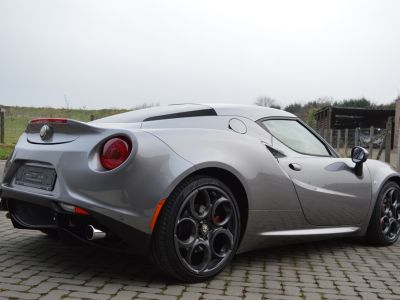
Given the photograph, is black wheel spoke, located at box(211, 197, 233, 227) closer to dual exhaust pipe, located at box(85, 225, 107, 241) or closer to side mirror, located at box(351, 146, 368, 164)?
dual exhaust pipe, located at box(85, 225, 107, 241)

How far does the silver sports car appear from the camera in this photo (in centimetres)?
324

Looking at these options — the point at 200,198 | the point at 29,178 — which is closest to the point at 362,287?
the point at 200,198

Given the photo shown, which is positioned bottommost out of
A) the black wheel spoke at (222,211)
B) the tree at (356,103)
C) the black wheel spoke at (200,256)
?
the black wheel spoke at (200,256)

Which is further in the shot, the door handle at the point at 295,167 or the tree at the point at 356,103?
the tree at the point at 356,103

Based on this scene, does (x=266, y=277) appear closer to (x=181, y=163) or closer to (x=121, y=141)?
(x=181, y=163)

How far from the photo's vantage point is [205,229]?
3.56 metres

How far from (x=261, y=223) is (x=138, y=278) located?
1025 mm

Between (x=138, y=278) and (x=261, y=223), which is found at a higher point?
(x=261, y=223)

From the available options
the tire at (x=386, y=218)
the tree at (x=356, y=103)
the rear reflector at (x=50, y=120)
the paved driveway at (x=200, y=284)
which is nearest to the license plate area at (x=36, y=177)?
the rear reflector at (x=50, y=120)

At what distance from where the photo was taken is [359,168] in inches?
192

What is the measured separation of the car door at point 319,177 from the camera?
4203 mm

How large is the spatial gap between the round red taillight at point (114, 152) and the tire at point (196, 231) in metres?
0.41

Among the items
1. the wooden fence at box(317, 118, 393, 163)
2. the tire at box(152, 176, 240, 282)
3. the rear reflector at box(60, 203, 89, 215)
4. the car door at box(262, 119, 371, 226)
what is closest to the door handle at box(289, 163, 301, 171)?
the car door at box(262, 119, 371, 226)

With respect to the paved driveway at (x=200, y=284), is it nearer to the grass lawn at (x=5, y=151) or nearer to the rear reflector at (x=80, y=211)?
the rear reflector at (x=80, y=211)
